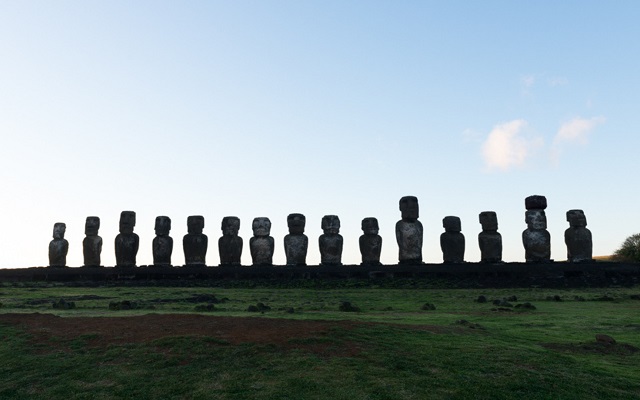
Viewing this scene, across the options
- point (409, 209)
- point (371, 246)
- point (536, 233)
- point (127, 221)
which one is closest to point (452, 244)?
point (409, 209)

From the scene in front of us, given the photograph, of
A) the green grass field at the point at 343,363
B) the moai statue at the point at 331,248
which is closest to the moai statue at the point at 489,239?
the moai statue at the point at 331,248

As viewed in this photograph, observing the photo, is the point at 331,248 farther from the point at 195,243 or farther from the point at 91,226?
the point at 91,226

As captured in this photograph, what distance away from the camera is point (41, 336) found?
8.40m

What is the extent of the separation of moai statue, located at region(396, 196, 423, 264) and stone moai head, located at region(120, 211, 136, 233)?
10.4 m

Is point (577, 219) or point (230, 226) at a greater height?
point (577, 219)

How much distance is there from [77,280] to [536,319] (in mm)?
17231

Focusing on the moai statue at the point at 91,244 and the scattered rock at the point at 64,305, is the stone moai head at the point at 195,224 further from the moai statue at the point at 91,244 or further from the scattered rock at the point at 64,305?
the scattered rock at the point at 64,305

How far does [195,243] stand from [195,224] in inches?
29.4

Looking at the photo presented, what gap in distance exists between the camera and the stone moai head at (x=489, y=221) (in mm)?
22328

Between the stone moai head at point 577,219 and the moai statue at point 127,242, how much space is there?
16420mm

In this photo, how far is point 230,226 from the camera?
23109 millimetres

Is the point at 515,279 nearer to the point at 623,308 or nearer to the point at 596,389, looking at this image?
the point at 623,308

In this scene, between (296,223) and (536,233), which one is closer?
(536,233)

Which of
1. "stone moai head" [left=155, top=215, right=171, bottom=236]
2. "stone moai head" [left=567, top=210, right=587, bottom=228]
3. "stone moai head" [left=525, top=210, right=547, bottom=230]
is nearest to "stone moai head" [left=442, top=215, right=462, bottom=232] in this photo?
"stone moai head" [left=525, top=210, right=547, bottom=230]
